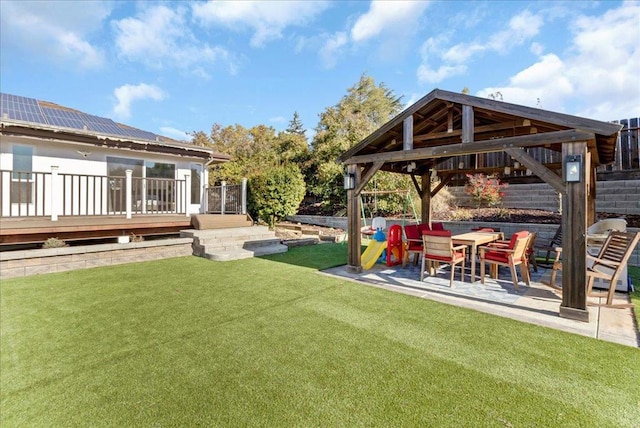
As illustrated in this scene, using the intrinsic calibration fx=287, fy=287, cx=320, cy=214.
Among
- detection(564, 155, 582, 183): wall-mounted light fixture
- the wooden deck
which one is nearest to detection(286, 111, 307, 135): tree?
the wooden deck

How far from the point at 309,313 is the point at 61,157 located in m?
9.12

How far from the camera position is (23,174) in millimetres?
7746

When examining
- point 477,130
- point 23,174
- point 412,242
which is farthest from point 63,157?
point 477,130

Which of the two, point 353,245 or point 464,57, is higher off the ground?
point 464,57

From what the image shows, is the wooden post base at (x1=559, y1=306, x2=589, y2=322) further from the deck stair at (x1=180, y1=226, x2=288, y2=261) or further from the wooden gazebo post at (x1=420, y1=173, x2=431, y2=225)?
the deck stair at (x1=180, y1=226, x2=288, y2=261)

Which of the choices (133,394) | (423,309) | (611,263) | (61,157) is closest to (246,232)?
(61,157)

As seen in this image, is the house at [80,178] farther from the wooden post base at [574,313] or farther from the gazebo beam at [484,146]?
the wooden post base at [574,313]

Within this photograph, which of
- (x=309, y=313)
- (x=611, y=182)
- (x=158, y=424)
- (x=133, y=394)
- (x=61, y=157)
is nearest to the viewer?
(x=158, y=424)

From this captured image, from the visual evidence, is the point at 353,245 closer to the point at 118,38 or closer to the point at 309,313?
the point at 309,313

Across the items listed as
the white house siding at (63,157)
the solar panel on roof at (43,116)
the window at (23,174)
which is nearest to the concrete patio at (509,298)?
the white house siding at (63,157)

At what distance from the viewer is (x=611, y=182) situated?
9.55m

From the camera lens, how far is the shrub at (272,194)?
481 inches

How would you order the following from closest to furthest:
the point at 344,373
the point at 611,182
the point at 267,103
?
the point at 344,373 → the point at 611,182 → the point at 267,103

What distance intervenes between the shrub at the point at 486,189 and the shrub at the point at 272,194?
7.43m
